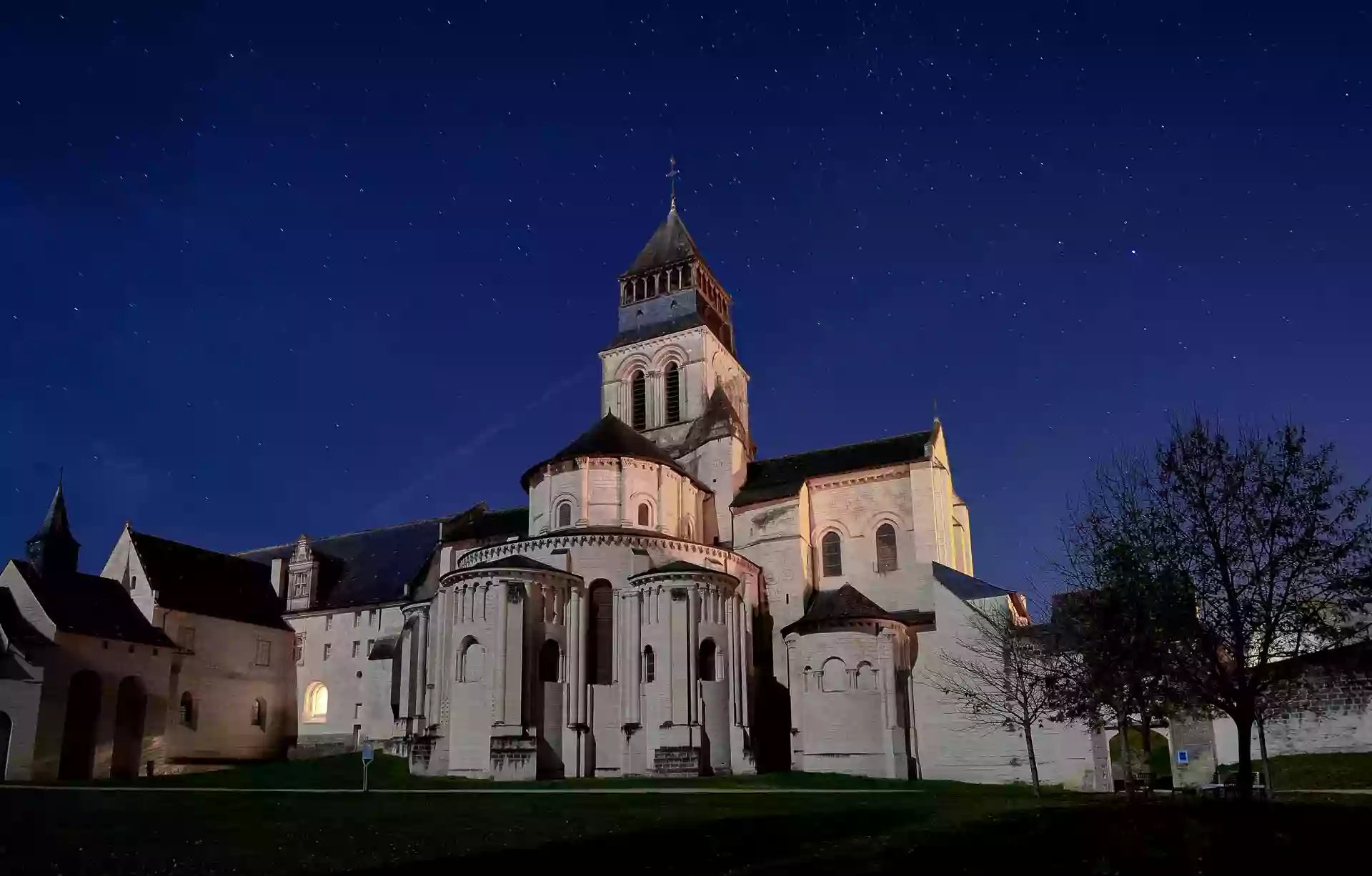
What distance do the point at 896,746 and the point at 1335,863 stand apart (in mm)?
28907

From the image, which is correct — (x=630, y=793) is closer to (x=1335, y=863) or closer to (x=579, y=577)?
(x=579, y=577)

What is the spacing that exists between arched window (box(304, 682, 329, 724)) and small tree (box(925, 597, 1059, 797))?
34.7 metres

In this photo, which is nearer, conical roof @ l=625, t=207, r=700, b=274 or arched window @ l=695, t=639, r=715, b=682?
arched window @ l=695, t=639, r=715, b=682

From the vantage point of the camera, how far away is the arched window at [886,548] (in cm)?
4831

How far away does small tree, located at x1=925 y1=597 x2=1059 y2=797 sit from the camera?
3591 centimetres

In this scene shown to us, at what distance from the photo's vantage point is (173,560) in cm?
5772

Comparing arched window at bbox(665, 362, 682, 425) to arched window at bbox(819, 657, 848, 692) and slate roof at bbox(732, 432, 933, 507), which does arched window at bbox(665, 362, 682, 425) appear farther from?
arched window at bbox(819, 657, 848, 692)

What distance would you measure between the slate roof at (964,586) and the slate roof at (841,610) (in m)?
2.72

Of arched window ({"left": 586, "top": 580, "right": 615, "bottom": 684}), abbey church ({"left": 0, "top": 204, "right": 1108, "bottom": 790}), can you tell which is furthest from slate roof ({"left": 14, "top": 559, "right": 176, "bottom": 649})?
arched window ({"left": 586, "top": 580, "right": 615, "bottom": 684})

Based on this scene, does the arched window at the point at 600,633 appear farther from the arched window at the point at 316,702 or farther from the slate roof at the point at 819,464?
the arched window at the point at 316,702

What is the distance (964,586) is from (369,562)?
3609 centimetres

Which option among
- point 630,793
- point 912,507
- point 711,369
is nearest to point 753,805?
point 630,793

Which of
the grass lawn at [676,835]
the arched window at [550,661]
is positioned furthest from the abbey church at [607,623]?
the grass lawn at [676,835]

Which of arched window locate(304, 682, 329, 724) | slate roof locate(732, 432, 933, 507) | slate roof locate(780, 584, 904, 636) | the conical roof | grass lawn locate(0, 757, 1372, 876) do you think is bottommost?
grass lawn locate(0, 757, 1372, 876)
